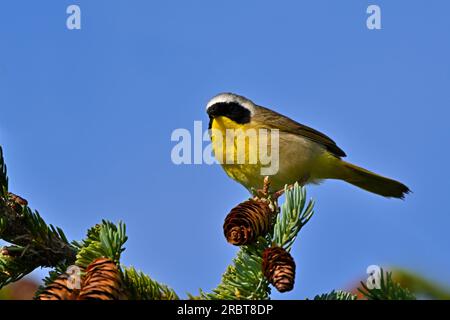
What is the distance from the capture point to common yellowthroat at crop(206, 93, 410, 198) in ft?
14.8

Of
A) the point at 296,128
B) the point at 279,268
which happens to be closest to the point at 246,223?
the point at 279,268

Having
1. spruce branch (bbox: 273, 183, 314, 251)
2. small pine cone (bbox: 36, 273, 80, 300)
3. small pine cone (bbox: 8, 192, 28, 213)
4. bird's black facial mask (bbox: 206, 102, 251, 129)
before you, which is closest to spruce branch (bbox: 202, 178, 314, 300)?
spruce branch (bbox: 273, 183, 314, 251)

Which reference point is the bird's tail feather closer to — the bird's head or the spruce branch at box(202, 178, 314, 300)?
the bird's head

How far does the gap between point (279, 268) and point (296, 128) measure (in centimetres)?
336

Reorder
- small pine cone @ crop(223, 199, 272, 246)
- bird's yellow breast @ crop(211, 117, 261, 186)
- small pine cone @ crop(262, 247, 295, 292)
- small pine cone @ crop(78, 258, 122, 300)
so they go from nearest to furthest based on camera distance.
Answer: small pine cone @ crop(78, 258, 122, 300), small pine cone @ crop(262, 247, 295, 292), small pine cone @ crop(223, 199, 272, 246), bird's yellow breast @ crop(211, 117, 261, 186)

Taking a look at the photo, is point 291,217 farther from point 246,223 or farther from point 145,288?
point 145,288

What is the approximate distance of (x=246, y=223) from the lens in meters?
2.31

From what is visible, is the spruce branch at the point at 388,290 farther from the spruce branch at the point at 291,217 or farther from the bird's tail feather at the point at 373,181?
the bird's tail feather at the point at 373,181

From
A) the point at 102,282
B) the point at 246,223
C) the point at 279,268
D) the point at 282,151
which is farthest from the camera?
the point at 282,151

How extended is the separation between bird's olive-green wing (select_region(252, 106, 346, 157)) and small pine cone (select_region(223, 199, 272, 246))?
2.72 meters

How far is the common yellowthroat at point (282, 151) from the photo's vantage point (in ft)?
14.8

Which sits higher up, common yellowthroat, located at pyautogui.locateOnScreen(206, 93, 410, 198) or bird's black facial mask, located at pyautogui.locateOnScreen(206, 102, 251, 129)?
bird's black facial mask, located at pyautogui.locateOnScreen(206, 102, 251, 129)

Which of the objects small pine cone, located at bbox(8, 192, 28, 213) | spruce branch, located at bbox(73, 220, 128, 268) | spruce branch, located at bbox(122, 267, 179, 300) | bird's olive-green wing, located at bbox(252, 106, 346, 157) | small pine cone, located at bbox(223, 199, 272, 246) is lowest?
spruce branch, located at bbox(122, 267, 179, 300)

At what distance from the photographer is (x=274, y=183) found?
15.3ft
